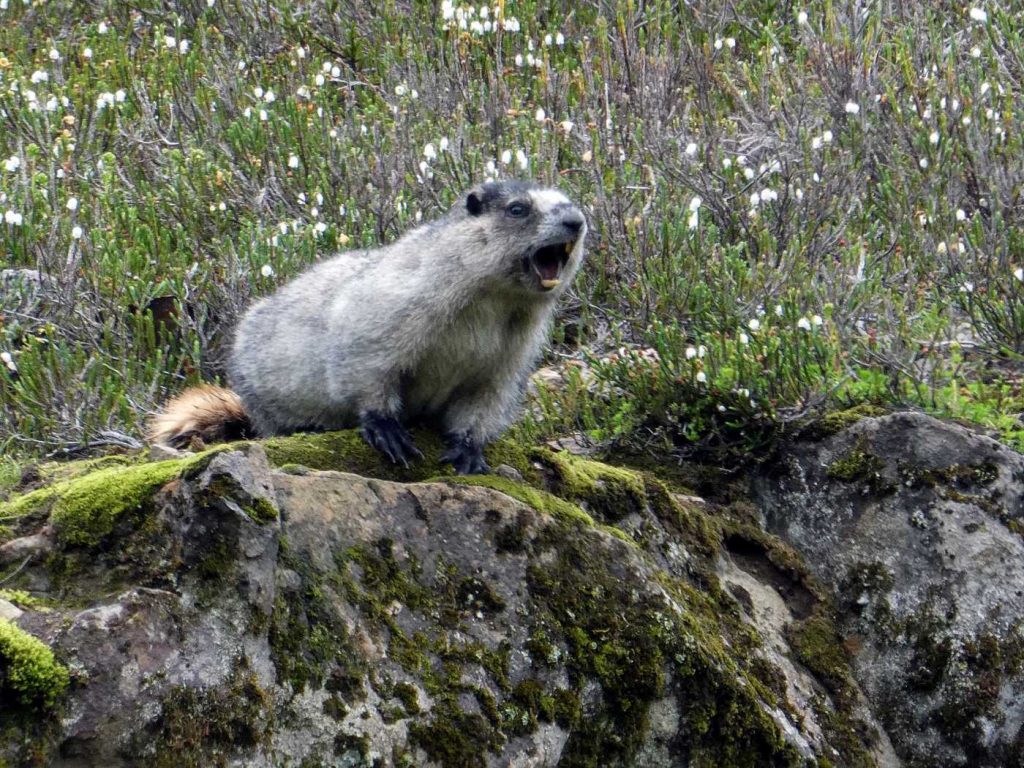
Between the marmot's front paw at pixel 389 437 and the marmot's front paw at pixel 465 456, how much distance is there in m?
0.14

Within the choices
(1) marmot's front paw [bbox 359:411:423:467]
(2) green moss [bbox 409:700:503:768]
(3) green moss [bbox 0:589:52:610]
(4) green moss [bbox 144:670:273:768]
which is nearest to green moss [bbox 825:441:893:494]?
(1) marmot's front paw [bbox 359:411:423:467]

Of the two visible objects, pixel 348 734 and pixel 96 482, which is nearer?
pixel 348 734

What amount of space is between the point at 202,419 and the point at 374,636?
2.73m

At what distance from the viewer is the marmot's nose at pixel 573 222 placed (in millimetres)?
5125

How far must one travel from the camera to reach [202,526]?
3.35 m

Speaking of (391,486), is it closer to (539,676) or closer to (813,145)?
(539,676)

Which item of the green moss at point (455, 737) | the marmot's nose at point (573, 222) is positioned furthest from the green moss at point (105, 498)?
the marmot's nose at point (573, 222)

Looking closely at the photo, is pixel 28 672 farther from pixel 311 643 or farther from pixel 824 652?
pixel 824 652

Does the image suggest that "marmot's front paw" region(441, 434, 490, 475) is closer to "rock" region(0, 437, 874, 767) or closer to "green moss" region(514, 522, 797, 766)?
"rock" region(0, 437, 874, 767)

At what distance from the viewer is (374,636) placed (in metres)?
3.55

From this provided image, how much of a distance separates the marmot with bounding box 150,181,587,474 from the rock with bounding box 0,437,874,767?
725 millimetres

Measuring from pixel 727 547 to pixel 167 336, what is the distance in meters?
3.87

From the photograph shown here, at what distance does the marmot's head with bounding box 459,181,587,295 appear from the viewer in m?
5.14

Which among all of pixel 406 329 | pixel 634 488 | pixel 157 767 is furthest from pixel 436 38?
pixel 157 767
